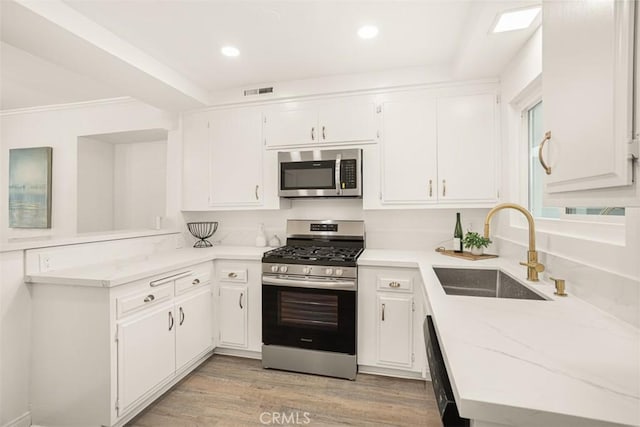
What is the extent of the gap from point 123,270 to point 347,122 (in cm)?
210

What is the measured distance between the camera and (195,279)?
2.40 metres

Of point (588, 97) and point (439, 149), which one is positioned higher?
point (439, 149)

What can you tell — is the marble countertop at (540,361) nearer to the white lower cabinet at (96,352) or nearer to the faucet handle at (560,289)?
the faucet handle at (560,289)

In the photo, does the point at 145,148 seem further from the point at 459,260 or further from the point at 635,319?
the point at 635,319

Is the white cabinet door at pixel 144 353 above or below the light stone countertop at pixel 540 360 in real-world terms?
below

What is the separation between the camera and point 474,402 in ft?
1.96

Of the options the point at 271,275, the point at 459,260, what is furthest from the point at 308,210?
the point at 459,260

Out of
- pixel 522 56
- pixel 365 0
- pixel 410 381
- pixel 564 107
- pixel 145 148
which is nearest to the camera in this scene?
pixel 564 107

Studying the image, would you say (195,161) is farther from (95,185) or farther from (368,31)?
(368,31)

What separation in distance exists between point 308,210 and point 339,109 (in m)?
1.03

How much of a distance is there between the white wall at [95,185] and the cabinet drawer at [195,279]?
2.04m

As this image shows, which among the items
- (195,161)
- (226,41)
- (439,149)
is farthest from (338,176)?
(195,161)

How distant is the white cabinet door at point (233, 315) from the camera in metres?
2.59

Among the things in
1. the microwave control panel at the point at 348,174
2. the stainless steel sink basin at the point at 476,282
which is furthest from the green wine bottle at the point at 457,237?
the microwave control panel at the point at 348,174
